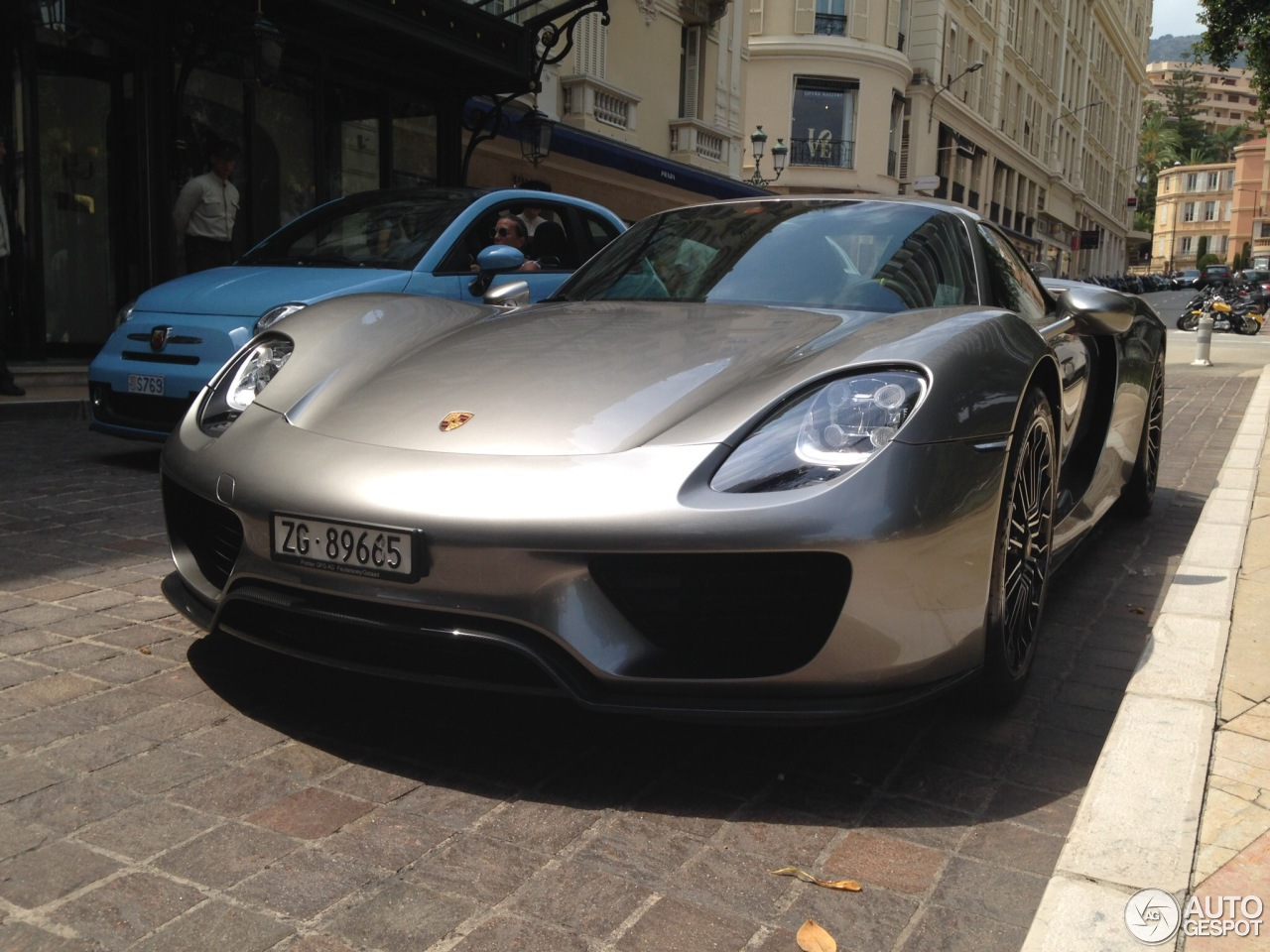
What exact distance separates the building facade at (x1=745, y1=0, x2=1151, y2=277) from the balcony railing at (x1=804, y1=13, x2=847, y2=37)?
0.09ft

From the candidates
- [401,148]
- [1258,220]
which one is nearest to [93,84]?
[401,148]

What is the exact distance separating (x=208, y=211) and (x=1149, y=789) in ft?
26.0

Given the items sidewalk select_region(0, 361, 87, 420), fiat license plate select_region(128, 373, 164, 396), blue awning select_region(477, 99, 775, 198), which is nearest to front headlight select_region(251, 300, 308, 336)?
fiat license plate select_region(128, 373, 164, 396)

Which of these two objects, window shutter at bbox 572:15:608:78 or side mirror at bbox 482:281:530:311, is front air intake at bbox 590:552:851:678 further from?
window shutter at bbox 572:15:608:78

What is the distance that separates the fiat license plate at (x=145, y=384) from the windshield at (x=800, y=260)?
8.96ft

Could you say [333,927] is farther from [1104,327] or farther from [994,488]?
[1104,327]

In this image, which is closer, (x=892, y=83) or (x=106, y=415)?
(x=106, y=415)

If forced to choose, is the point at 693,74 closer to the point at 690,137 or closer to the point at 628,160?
the point at 690,137

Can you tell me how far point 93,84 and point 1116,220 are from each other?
79196mm

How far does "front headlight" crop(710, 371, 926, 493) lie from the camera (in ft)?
7.20

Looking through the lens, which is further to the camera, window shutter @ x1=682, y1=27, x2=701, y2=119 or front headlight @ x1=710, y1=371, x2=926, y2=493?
window shutter @ x1=682, y1=27, x2=701, y2=119

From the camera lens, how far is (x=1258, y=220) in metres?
116

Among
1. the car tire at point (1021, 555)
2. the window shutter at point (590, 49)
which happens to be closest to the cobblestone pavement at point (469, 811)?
the car tire at point (1021, 555)

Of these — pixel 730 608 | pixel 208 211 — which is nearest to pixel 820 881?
pixel 730 608
